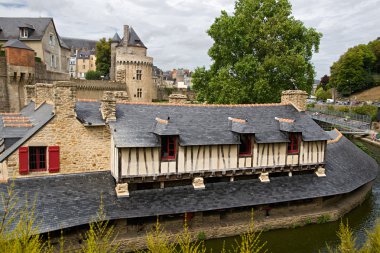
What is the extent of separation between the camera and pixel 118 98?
13.8m

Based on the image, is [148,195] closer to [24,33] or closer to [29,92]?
[29,92]

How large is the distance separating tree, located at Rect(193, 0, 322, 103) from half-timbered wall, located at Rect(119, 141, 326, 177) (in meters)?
8.29

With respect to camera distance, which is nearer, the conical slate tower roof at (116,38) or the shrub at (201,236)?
the shrub at (201,236)

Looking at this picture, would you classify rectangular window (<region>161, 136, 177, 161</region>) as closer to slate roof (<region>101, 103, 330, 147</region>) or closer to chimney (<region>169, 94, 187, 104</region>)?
slate roof (<region>101, 103, 330, 147</region>)

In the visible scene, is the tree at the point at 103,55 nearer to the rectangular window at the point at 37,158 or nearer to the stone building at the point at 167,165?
the stone building at the point at 167,165

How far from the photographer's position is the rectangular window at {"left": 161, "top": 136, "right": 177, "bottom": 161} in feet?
37.9

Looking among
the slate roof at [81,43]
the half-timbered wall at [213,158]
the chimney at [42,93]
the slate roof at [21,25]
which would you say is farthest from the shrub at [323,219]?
the slate roof at [81,43]

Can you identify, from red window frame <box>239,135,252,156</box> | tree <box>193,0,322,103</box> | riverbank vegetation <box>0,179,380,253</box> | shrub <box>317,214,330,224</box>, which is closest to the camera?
riverbank vegetation <box>0,179,380,253</box>

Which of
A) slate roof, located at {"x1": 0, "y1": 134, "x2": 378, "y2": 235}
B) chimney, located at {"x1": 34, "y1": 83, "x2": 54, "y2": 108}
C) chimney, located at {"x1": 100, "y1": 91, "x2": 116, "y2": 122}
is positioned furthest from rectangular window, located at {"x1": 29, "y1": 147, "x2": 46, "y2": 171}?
chimney, located at {"x1": 34, "y1": 83, "x2": 54, "y2": 108}

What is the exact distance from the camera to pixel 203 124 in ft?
42.1

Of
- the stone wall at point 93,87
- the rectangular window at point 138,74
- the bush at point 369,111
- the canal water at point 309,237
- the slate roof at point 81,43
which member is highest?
the slate roof at point 81,43

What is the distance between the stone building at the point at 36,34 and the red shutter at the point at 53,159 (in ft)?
80.1

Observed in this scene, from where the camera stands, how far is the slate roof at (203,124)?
37.5ft

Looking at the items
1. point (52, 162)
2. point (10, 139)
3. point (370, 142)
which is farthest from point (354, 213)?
point (370, 142)
